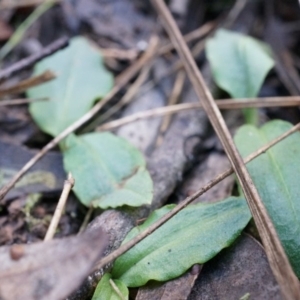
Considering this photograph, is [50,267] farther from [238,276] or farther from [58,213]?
[238,276]

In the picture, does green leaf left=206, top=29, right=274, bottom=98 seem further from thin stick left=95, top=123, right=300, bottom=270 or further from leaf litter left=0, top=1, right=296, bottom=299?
thin stick left=95, top=123, right=300, bottom=270

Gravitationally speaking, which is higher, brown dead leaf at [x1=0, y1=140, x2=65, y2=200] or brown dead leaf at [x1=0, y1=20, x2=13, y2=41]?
brown dead leaf at [x1=0, y1=20, x2=13, y2=41]

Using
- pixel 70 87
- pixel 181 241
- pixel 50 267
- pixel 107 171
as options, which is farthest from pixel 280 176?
pixel 70 87

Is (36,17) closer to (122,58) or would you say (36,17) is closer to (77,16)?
(77,16)

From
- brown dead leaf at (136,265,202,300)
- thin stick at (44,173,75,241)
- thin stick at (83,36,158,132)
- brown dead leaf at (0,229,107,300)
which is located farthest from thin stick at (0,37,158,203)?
brown dead leaf at (136,265,202,300)

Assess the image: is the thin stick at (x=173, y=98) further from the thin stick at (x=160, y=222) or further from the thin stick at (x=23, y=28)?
the thin stick at (x=23, y=28)

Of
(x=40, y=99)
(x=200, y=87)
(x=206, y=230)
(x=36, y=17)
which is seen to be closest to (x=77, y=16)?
(x=36, y=17)

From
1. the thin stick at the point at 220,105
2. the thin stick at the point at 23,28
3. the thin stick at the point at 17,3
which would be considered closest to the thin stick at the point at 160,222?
the thin stick at the point at 220,105
